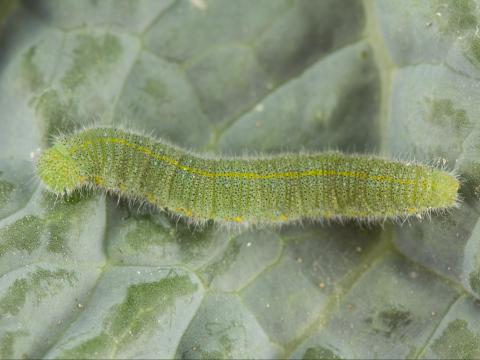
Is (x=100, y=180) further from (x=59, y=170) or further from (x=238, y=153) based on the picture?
(x=238, y=153)

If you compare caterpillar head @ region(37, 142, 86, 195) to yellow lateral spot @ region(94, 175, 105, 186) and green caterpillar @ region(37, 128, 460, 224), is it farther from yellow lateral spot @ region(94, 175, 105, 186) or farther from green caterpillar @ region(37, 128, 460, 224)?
yellow lateral spot @ region(94, 175, 105, 186)

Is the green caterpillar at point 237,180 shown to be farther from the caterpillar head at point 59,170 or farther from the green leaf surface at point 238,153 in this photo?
the green leaf surface at point 238,153

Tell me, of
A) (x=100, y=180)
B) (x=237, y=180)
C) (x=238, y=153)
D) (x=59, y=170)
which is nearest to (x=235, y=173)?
(x=237, y=180)

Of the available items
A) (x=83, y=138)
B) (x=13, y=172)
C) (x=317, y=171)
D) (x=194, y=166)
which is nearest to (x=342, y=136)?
(x=317, y=171)

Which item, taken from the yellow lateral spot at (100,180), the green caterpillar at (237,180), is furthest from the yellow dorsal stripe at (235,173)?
the yellow lateral spot at (100,180)

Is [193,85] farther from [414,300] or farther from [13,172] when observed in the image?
[414,300]

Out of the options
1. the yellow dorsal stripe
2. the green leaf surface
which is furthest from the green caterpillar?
the green leaf surface
